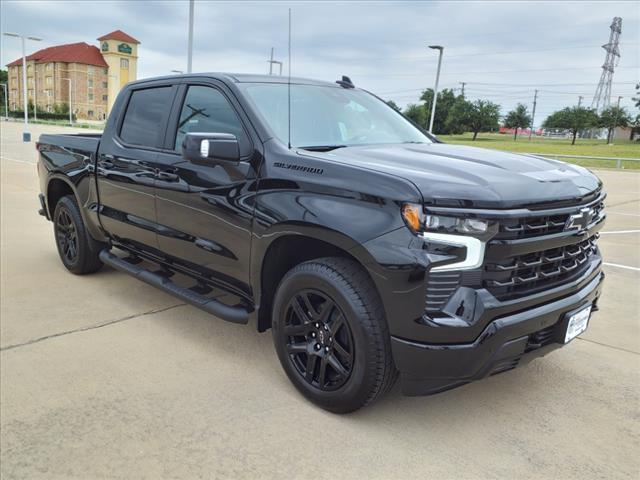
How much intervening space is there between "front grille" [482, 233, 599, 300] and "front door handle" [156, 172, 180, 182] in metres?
2.21

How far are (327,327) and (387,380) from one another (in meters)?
0.41

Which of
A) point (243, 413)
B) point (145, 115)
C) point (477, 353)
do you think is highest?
point (145, 115)

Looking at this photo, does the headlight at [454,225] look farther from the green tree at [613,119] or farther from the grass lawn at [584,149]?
the green tree at [613,119]

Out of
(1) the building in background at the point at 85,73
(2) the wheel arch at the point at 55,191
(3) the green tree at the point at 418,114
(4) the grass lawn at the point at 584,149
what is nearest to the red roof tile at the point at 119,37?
(1) the building in background at the point at 85,73

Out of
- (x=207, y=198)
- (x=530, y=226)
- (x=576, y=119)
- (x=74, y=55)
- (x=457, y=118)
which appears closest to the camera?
(x=530, y=226)

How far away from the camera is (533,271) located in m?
2.63

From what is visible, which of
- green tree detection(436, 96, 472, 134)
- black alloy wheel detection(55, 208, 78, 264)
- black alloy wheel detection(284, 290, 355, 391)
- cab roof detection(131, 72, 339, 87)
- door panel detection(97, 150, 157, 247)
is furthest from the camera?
green tree detection(436, 96, 472, 134)

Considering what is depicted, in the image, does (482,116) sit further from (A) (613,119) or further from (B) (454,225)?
(B) (454,225)

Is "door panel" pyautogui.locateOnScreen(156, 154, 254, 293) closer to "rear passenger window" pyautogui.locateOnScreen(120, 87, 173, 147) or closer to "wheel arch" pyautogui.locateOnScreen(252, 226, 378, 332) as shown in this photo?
"wheel arch" pyautogui.locateOnScreen(252, 226, 378, 332)

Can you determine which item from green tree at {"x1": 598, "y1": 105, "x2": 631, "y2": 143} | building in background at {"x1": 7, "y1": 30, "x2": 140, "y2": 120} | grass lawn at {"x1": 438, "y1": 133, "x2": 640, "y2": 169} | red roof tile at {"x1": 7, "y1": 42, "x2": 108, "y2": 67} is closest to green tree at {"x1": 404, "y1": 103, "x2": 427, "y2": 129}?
grass lawn at {"x1": 438, "y1": 133, "x2": 640, "y2": 169}

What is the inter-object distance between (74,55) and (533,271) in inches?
4472

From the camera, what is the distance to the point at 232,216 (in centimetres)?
330

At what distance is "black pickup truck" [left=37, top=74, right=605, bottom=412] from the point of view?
7.96 ft

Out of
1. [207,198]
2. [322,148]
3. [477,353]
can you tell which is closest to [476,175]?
[477,353]
